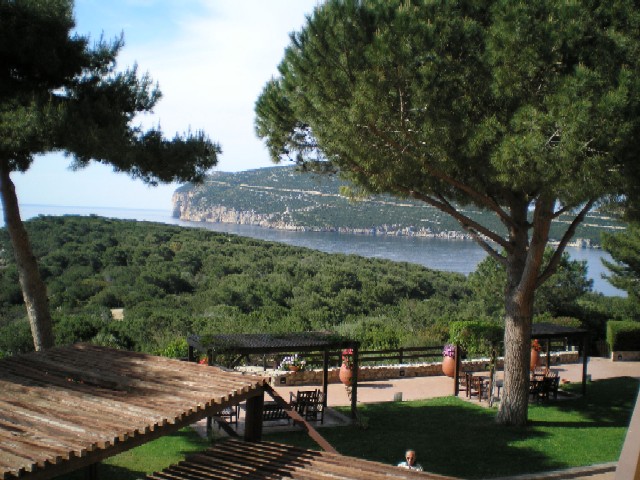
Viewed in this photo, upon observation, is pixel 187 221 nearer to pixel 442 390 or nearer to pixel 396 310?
pixel 396 310

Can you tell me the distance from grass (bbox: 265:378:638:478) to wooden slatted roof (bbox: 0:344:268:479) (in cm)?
338

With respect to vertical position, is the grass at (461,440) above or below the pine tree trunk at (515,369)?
below

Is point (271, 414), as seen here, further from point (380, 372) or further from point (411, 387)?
point (380, 372)

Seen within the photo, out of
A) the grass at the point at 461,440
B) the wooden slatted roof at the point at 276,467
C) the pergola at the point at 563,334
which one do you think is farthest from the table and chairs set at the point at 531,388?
the wooden slatted roof at the point at 276,467

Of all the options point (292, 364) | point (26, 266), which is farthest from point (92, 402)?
point (292, 364)

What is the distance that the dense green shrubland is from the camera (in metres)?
17.5

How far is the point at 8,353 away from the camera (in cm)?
1349

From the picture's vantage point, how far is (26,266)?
9203 millimetres

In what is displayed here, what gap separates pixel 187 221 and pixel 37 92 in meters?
46.7

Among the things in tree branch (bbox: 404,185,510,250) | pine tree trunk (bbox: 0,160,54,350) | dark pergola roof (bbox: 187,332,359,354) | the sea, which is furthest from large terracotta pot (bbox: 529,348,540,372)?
the sea

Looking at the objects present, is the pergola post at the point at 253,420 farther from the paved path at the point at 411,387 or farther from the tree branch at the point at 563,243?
the paved path at the point at 411,387

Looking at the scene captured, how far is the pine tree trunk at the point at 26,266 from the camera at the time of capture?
9.02 m

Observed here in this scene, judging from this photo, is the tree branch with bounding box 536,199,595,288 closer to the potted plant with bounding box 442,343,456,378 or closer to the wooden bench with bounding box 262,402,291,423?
the potted plant with bounding box 442,343,456,378

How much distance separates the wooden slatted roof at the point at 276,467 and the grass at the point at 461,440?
2536mm
